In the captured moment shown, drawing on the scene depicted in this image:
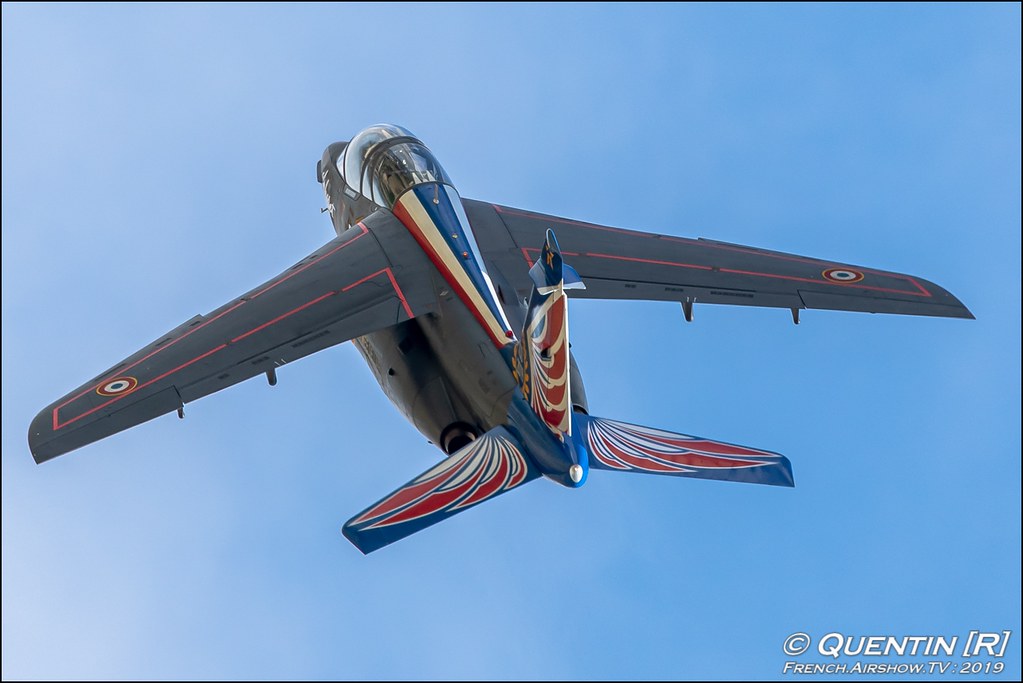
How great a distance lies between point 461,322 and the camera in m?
21.5

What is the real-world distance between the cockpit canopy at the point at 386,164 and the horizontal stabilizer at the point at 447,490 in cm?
653

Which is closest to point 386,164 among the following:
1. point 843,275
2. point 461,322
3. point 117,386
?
point 461,322

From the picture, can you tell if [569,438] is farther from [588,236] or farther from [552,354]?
[588,236]

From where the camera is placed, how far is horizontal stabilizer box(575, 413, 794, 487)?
18891mm

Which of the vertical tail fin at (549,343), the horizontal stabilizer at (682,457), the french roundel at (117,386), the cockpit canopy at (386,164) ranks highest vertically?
the cockpit canopy at (386,164)

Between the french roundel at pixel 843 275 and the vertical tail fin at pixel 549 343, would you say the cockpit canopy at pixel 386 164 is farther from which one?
the french roundel at pixel 843 275

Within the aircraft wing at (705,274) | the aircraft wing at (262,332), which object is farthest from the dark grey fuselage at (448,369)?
the aircraft wing at (705,274)

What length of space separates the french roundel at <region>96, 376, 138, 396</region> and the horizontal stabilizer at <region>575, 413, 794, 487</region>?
680 centimetres

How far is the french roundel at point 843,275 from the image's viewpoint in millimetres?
23328

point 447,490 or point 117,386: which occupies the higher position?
point 117,386

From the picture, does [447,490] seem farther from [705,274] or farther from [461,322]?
[705,274]

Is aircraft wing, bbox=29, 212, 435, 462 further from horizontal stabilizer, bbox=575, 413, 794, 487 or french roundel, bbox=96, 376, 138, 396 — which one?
horizontal stabilizer, bbox=575, 413, 794, 487

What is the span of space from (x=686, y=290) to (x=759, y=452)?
15.5 ft

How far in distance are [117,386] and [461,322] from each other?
17.5ft
